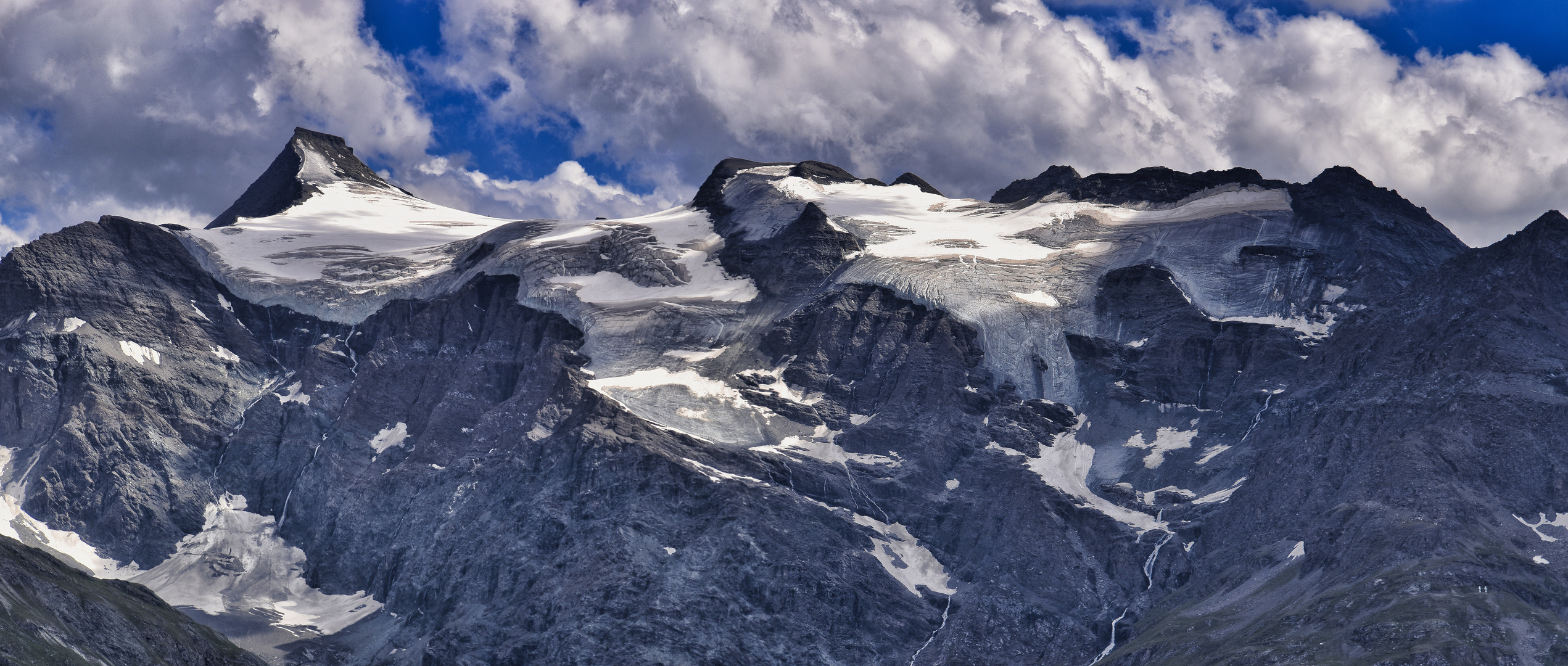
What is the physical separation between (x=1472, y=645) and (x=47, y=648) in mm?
151875

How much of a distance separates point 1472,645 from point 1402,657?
8.41 m

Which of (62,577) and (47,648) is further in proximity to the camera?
(62,577)

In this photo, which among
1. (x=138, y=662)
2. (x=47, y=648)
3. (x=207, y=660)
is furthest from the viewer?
(x=207, y=660)

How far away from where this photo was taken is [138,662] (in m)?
180

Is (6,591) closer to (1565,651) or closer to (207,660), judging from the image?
(207,660)

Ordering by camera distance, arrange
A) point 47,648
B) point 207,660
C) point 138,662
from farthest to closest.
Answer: point 207,660 → point 138,662 → point 47,648

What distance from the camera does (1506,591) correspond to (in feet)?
652

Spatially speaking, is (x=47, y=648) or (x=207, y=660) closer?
(x=47, y=648)

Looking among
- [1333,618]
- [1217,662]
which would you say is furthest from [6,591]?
[1333,618]

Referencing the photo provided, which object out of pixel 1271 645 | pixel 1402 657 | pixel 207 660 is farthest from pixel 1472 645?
pixel 207 660

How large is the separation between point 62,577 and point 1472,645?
522 ft

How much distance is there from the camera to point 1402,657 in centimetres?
18550

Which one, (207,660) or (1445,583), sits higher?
(1445,583)

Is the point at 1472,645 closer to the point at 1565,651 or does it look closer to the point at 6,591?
the point at 1565,651
